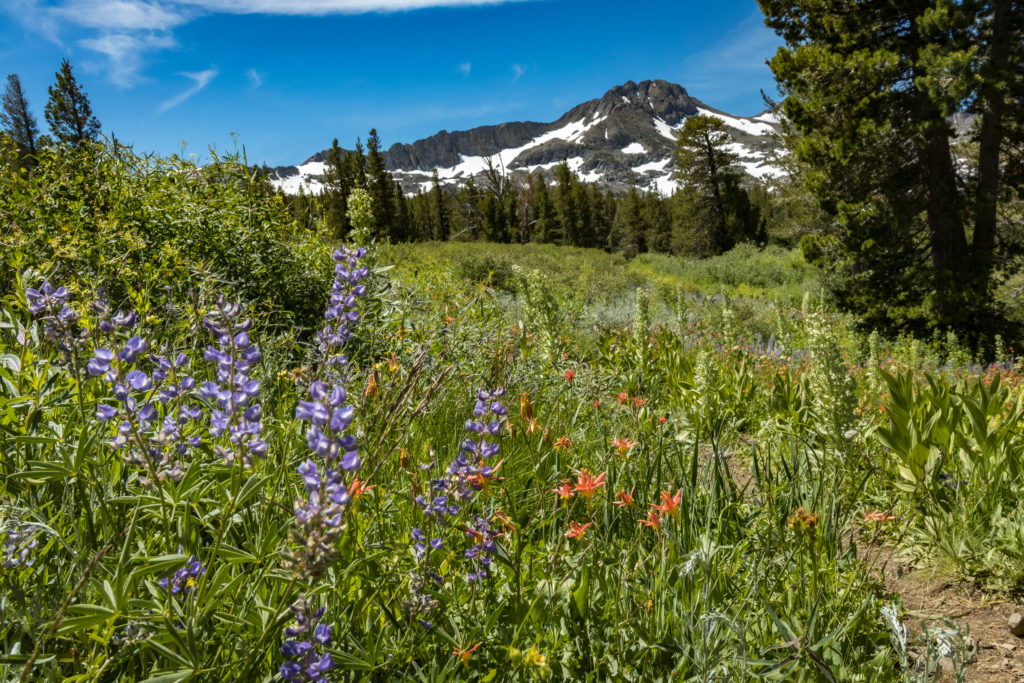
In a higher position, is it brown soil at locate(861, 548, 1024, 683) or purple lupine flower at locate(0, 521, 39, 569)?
purple lupine flower at locate(0, 521, 39, 569)

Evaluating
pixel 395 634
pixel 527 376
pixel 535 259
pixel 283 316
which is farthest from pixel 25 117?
pixel 395 634

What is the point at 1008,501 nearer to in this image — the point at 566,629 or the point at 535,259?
the point at 566,629

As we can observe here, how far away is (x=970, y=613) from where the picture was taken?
2.38 m

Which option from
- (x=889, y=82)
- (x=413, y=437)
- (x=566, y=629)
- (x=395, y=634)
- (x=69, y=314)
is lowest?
(x=566, y=629)

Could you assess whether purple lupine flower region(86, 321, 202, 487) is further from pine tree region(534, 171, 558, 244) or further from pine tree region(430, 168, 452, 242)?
pine tree region(430, 168, 452, 242)

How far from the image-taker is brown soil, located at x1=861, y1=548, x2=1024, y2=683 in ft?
6.70

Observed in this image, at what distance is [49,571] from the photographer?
1.47 m

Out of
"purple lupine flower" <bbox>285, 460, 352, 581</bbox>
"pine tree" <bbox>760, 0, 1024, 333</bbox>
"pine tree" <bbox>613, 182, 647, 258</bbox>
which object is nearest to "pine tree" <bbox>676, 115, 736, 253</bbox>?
"pine tree" <bbox>613, 182, 647, 258</bbox>

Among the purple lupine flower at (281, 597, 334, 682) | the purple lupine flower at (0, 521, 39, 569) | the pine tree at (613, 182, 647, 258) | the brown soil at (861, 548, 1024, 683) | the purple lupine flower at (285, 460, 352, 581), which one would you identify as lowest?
the brown soil at (861, 548, 1024, 683)

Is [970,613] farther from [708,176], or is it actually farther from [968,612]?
[708,176]

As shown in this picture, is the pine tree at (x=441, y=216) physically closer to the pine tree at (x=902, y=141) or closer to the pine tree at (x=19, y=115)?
the pine tree at (x=19, y=115)

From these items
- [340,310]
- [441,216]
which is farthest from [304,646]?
[441,216]

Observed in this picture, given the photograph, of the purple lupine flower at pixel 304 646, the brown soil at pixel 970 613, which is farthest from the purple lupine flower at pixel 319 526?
the brown soil at pixel 970 613

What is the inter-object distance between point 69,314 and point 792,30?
42.5 ft
